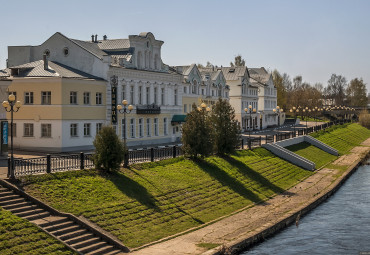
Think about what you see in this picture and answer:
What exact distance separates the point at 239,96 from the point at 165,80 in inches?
1182

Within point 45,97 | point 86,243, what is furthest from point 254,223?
point 45,97

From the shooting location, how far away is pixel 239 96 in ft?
279

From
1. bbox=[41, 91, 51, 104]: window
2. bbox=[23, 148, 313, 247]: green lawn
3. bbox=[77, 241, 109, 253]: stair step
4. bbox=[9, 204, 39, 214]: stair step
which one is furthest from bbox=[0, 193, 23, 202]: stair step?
bbox=[41, 91, 51, 104]: window

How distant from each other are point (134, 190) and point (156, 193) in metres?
1.49

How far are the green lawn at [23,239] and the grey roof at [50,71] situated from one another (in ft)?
79.3

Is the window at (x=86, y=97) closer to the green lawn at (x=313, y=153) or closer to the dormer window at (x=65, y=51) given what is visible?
the dormer window at (x=65, y=51)

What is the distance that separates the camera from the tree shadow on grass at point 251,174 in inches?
1570

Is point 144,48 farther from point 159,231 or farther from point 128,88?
point 159,231

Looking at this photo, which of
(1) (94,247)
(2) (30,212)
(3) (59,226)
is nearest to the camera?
(1) (94,247)

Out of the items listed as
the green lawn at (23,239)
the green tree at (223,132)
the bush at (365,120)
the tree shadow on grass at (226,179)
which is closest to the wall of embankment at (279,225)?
the tree shadow on grass at (226,179)

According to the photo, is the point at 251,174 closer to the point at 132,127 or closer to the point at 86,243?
the point at 132,127

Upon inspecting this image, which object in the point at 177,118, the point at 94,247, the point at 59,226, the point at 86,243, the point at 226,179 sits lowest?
the point at 94,247

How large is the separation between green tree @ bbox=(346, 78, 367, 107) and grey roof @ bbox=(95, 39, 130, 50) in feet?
414

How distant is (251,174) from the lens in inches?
1625
